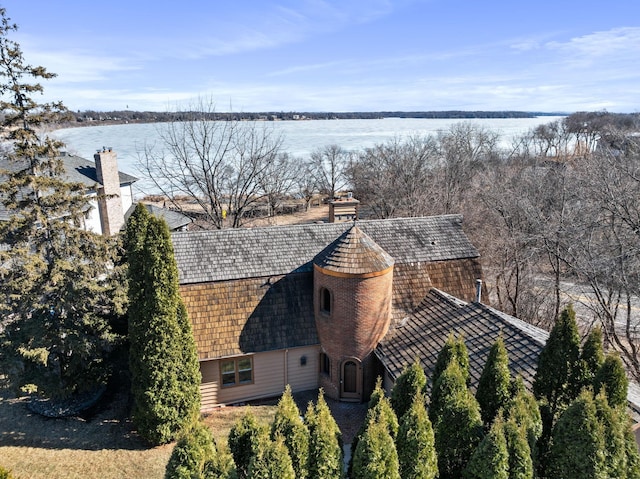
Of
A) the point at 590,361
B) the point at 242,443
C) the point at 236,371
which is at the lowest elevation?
the point at 236,371

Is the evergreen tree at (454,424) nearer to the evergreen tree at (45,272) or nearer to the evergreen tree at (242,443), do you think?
the evergreen tree at (242,443)

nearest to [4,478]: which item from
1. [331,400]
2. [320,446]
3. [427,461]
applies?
[320,446]

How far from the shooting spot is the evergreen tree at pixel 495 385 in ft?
27.5

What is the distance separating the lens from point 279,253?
15703 millimetres

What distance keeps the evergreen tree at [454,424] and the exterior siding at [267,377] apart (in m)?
7.62

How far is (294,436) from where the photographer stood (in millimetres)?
6781

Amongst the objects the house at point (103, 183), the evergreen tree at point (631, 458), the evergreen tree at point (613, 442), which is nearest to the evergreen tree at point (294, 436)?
the evergreen tree at point (613, 442)

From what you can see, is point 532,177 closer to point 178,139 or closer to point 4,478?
point 178,139

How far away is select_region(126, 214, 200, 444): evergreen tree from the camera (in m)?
11.6

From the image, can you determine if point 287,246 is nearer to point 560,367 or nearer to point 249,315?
point 249,315

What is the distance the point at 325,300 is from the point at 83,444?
8.79 metres

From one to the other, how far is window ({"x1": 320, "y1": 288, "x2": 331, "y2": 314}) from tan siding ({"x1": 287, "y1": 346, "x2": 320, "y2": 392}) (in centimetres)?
154

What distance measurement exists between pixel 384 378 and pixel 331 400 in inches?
84.4

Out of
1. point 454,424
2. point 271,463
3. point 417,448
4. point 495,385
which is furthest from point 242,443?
point 495,385
